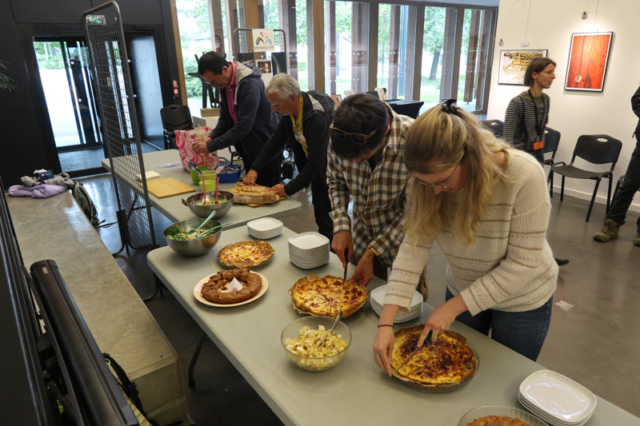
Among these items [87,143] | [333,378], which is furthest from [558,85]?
[87,143]

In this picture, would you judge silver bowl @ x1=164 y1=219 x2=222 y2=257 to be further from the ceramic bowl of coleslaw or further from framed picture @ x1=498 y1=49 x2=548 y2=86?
framed picture @ x1=498 y1=49 x2=548 y2=86

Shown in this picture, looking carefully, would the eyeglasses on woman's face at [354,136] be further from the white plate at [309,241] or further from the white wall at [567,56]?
the white wall at [567,56]

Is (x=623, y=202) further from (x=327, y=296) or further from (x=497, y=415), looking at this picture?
(x=497, y=415)

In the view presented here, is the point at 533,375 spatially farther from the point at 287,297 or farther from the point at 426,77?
the point at 426,77

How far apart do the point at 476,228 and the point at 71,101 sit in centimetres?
796

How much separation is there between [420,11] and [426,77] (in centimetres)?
158

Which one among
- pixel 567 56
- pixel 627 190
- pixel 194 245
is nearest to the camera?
pixel 194 245

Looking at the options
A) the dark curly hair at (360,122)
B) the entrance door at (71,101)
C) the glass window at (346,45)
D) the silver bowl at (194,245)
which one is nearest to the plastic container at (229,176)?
the silver bowl at (194,245)

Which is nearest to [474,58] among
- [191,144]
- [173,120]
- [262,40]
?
[262,40]

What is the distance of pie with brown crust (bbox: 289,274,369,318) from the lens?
56.5 inches

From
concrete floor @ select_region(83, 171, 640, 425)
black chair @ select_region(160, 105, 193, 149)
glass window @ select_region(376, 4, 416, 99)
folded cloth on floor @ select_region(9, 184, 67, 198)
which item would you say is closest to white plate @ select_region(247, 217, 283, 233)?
concrete floor @ select_region(83, 171, 640, 425)

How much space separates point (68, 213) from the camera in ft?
12.2

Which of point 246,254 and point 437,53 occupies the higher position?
point 437,53

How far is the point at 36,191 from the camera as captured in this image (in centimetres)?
408
